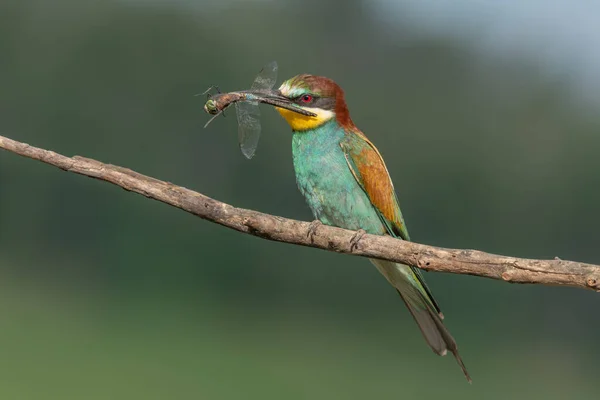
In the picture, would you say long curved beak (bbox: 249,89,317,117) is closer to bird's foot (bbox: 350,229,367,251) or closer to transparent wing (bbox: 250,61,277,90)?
transparent wing (bbox: 250,61,277,90)

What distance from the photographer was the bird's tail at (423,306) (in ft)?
8.97

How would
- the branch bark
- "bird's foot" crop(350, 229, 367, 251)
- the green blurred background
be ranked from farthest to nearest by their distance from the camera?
the green blurred background
"bird's foot" crop(350, 229, 367, 251)
the branch bark

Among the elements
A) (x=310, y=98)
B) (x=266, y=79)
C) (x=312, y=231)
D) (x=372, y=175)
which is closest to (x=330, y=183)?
(x=372, y=175)

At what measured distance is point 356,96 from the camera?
11258 mm

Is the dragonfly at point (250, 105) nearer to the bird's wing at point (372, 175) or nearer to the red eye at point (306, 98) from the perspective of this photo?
the red eye at point (306, 98)

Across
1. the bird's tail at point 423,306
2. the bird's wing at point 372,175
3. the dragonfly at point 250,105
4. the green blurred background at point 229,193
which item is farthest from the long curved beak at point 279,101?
the green blurred background at point 229,193

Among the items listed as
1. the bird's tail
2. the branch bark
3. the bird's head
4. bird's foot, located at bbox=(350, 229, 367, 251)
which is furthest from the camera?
the bird's head

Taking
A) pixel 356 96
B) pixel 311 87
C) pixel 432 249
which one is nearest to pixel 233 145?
pixel 356 96

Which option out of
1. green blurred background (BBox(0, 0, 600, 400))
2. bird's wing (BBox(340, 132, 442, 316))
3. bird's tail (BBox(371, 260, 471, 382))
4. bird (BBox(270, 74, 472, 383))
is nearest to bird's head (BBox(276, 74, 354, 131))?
bird (BBox(270, 74, 472, 383))

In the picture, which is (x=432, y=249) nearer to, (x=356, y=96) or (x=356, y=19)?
(x=356, y=96)

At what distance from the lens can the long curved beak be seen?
9.24 ft

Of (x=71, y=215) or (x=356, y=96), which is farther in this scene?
(x=71, y=215)

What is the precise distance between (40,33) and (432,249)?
1263 centimetres

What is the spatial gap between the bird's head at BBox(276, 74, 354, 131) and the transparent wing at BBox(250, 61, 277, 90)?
5 cm
